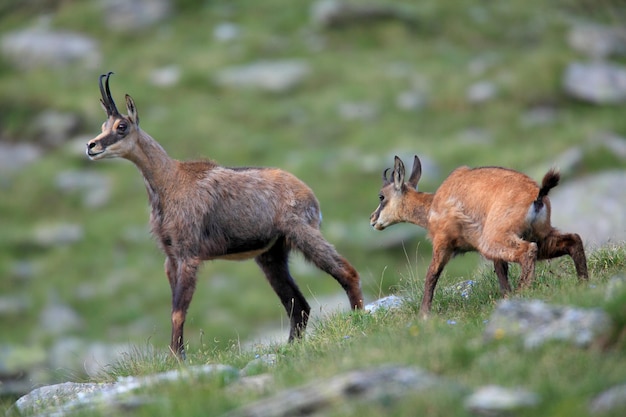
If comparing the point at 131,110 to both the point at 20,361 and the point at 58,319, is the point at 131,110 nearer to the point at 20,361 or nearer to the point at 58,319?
the point at 20,361

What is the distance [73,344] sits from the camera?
64.4 feet

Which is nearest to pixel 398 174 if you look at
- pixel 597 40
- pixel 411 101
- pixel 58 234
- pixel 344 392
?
pixel 344 392

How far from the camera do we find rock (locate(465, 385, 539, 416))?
5.30 metres

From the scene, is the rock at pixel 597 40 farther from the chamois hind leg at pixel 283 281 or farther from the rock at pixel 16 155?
the chamois hind leg at pixel 283 281

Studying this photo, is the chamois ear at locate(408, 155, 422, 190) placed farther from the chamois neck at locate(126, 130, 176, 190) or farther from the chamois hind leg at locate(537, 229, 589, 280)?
the chamois neck at locate(126, 130, 176, 190)

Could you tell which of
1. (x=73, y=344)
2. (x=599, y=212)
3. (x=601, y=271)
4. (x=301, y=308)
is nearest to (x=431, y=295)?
(x=601, y=271)

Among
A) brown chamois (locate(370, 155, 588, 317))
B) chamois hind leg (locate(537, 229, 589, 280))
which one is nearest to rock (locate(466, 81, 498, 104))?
brown chamois (locate(370, 155, 588, 317))

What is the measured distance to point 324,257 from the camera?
1133 cm

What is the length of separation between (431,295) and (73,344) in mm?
11920

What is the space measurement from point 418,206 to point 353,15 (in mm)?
19391

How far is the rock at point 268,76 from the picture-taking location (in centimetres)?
2734

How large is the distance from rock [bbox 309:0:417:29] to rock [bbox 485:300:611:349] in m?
23.2

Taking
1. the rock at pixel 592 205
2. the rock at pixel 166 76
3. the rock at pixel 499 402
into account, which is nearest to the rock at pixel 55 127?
the rock at pixel 166 76

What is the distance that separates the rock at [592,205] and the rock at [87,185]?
11.2 meters
